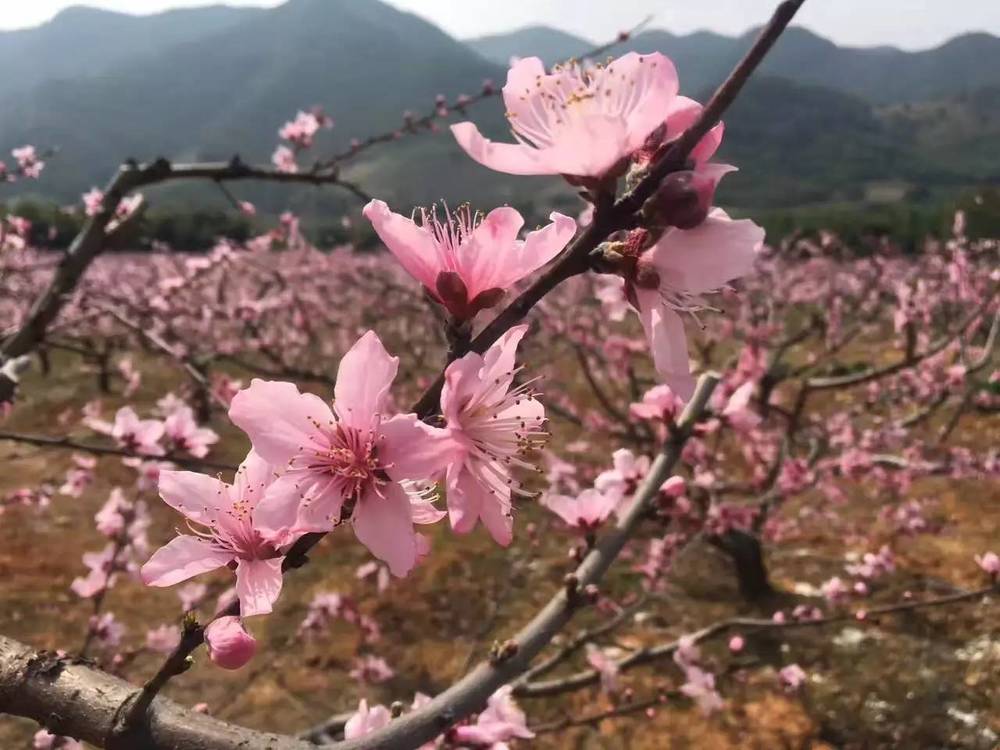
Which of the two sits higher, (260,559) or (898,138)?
(260,559)

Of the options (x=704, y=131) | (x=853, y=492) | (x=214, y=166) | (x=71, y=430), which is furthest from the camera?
(x=71, y=430)

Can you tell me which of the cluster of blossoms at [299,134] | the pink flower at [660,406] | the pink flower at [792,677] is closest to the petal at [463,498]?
the pink flower at [660,406]

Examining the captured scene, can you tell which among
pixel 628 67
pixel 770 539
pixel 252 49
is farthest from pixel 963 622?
pixel 252 49

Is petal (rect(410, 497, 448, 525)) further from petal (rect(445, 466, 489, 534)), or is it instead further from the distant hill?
the distant hill

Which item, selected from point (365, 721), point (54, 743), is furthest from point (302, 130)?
point (365, 721)

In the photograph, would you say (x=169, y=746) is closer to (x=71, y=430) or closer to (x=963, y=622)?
(x=963, y=622)

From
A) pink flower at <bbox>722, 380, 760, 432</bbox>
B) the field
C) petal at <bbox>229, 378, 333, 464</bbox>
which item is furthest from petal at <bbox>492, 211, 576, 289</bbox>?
the field
